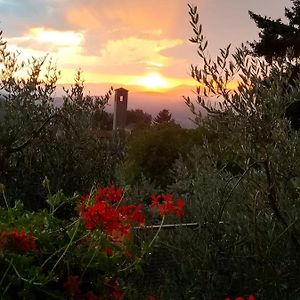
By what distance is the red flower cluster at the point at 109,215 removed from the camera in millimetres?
2602

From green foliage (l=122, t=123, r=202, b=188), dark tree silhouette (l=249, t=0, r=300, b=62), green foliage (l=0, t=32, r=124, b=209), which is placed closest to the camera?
green foliage (l=0, t=32, r=124, b=209)

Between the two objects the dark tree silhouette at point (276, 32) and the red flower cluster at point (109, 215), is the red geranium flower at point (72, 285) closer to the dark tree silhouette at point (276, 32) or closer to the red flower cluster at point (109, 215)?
the red flower cluster at point (109, 215)

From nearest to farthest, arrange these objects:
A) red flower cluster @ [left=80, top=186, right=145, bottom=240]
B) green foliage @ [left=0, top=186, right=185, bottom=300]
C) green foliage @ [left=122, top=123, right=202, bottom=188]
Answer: green foliage @ [left=0, top=186, right=185, bottom=300]
red flower cluster @ [left=80, top=186, right=145, bottom=240]
green foliage @ [left=122, top=123, right=202, bottom=188]

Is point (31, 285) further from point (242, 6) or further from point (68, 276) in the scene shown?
point (242, 6)

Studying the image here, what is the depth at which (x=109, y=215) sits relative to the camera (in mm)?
2609

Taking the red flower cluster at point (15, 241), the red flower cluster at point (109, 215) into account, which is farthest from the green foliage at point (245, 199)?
the red flower cluster at point (15, 241)

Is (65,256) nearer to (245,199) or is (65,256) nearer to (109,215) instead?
(109,215)

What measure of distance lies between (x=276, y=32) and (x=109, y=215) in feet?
79.3

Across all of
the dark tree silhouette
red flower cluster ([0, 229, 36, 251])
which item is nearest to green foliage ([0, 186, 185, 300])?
red flower cluster ([0, 229, 36, 251])

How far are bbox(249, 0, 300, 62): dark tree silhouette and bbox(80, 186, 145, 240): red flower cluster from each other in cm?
2234

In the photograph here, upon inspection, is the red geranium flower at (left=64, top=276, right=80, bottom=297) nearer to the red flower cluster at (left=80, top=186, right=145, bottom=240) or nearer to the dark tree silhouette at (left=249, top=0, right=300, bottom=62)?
the red flower cluster at (left=80, top=186, right=145, bottom=240)

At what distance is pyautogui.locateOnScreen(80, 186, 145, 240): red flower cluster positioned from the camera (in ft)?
8.54

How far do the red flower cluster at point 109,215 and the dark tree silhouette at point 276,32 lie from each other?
22339 mm

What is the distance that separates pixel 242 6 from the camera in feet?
20.3
